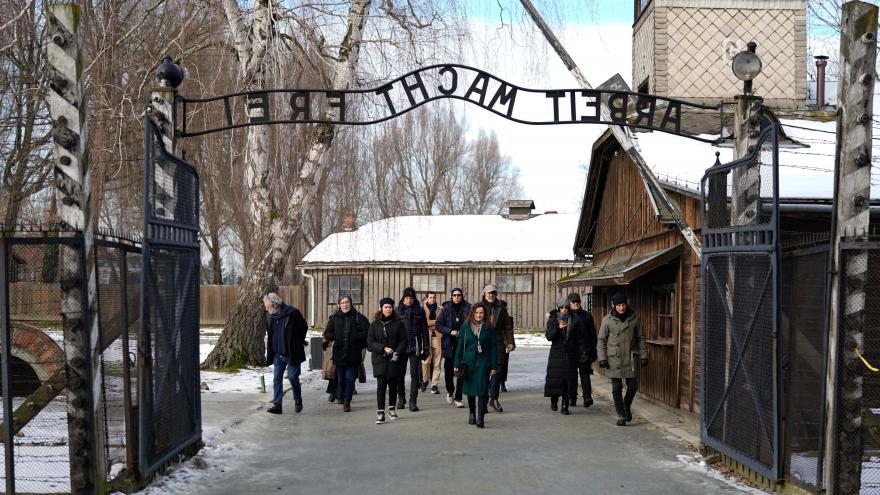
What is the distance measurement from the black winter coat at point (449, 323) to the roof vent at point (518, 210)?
27.4 meters

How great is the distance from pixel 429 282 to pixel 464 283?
147 centimetres

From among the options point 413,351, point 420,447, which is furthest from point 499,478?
point 413,351

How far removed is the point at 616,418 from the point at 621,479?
483 centimetres

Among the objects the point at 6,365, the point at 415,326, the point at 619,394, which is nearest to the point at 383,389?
the point at 415,326

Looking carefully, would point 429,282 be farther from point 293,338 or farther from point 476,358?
point 476,358

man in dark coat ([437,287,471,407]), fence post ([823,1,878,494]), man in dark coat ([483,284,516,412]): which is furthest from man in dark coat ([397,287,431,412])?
fence post ([823,1,878,494])

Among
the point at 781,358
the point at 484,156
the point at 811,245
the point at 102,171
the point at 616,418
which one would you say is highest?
the point at 484,156

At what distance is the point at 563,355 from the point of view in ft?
48.5

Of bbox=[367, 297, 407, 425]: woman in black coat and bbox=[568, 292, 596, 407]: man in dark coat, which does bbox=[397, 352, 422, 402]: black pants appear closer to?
bbox=[367, 297, 407, 425]: woman in black coat

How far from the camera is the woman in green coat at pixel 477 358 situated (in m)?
13.0

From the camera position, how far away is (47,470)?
29.4 feet

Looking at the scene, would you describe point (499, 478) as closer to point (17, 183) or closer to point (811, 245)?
point (811, 245)

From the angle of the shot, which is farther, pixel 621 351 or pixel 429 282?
pixel 429 282

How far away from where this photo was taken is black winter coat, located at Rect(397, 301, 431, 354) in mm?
15492
